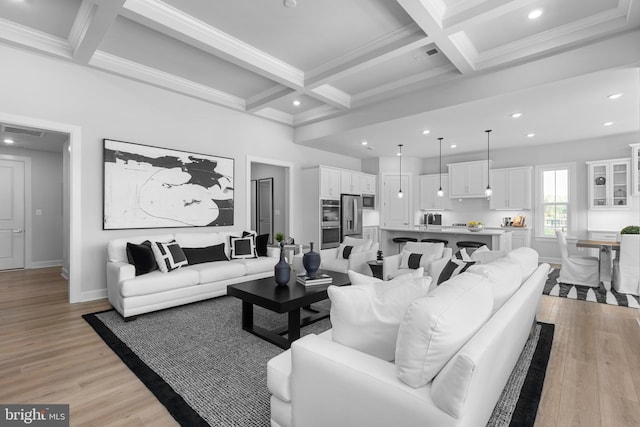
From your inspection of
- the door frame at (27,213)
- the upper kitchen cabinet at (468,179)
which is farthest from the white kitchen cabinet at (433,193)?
the door frame at (27,213)

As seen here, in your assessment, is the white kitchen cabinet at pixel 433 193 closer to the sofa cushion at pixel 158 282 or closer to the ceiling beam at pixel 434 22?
the ceiling beam at pixel 434 22

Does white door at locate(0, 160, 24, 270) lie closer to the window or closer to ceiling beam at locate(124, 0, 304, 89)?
ceiling beam at locate(124, 0, 304, 89)

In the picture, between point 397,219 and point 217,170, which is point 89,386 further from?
point 397,219

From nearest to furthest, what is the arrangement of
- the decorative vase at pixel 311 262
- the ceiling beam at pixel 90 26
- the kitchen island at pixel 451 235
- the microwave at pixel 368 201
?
the ceiling beam at pixel 90 26
the decorative vase at pixel 311 262
the kitchen island at pixel 451 235
the microwave at pixel 368 201

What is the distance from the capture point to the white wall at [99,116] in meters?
3.78

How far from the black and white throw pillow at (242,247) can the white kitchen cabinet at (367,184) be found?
3.78m

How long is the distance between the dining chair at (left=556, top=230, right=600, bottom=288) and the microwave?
161 inches

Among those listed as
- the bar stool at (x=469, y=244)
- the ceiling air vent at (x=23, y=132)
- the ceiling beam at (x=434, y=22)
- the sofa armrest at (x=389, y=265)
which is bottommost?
the sofa armrest at (x=389, y=265)

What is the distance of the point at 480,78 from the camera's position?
4.18 meters

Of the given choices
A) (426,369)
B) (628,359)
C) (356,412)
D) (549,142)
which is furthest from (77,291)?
(549,142)

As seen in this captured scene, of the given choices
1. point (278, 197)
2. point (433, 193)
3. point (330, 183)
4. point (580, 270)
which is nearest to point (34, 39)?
point (278, 197)

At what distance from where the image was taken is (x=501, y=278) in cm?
195

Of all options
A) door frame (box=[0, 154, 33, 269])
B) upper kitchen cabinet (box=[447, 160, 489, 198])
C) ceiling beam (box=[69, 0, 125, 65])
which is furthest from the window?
door frame (box=[0, 154, 33, 269])

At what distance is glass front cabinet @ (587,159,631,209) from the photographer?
632 cm
